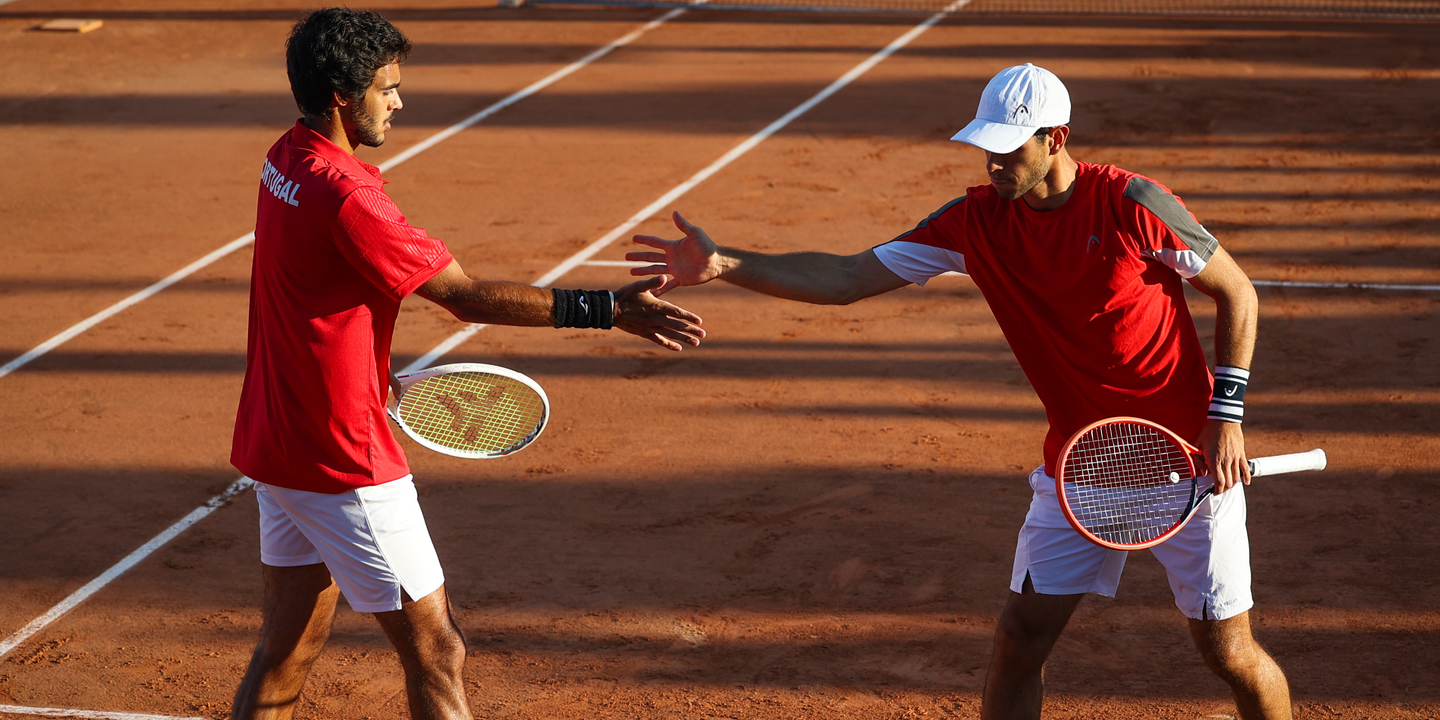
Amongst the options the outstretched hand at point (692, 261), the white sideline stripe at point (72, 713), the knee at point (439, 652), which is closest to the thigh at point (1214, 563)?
the outstretched hand at point (692, 261)

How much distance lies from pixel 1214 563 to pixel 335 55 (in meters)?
2.91

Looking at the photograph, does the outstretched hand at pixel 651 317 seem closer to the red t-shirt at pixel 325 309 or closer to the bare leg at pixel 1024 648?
the red t-shirt at pixel 325 309

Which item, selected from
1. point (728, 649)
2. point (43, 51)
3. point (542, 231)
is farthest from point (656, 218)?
point (43, 51)

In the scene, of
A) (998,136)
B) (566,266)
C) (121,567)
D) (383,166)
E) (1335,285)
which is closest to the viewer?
(998,136)

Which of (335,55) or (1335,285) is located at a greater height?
(335,55)

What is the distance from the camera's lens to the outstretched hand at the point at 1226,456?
12.3 feet

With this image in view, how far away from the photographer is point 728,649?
204 inches

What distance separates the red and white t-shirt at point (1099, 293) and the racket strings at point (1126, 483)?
0.34 feet

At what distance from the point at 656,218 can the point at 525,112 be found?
401 centimetres

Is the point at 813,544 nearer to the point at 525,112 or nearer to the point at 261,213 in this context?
the point at 261,213

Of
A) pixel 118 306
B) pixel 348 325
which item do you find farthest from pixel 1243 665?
pixel 118 306

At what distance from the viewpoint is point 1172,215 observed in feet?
12.3

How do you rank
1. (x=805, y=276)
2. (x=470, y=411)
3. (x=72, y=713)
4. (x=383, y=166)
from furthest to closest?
(x=383, y=166)
(x=72, y=713)
(x=470, y=411)
(x=805, y=276)

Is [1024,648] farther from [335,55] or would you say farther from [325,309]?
[335,55]
